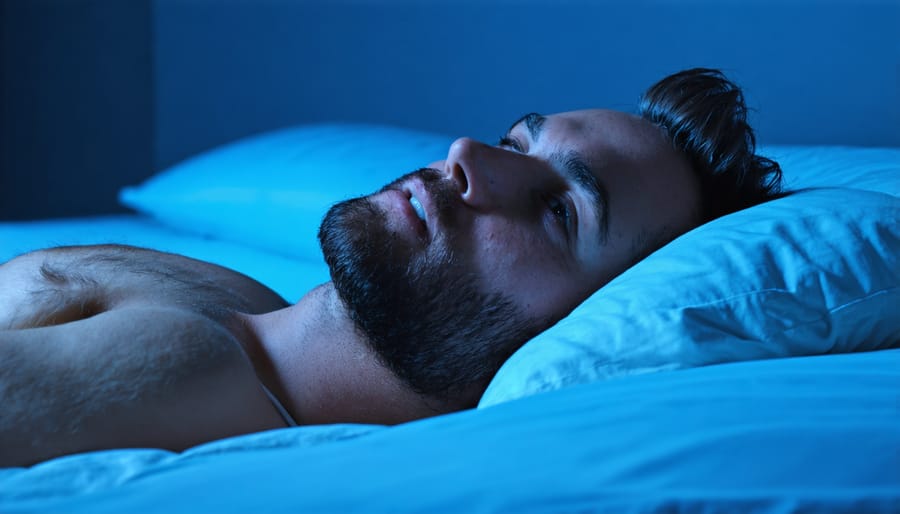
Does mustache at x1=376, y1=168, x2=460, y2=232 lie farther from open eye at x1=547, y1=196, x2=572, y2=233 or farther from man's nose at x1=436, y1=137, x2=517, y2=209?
open eye at x1=547, y1=196, x2=572, y2=233

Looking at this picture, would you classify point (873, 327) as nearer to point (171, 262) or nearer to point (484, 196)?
point (484, 196)

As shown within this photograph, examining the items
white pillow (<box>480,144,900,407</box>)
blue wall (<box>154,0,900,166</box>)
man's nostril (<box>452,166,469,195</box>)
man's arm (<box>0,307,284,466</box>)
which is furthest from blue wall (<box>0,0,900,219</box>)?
man's arm (<box>0,307,284,466</box>)

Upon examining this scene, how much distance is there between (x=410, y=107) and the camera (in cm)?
246

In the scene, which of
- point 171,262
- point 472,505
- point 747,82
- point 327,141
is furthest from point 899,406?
point 327,141

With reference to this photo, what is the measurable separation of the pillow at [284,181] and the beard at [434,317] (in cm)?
71

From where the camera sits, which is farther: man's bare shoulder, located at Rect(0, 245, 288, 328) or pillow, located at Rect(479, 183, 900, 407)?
man's bare shoulder, located at Rect(0, 245, 288, 328)

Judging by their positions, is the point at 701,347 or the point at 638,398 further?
the point at 701,347

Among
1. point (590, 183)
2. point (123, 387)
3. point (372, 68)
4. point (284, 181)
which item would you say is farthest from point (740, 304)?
point (372, 68)

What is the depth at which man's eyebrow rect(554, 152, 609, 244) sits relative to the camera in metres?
1.05

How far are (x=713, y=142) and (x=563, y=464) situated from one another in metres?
0.73

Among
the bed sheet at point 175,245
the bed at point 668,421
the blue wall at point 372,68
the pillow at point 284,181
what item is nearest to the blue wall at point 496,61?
the blue wall at point 372,68

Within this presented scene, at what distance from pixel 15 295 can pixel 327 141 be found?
3.28ft

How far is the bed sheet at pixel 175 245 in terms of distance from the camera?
5.39 ft

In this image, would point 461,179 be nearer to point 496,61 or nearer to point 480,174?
point 480,174
